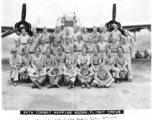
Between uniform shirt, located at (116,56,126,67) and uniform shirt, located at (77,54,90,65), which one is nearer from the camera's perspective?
uniform shirt, located at (77,54,90,65)

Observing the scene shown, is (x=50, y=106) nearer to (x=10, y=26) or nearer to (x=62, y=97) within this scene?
(x=62, y=97)

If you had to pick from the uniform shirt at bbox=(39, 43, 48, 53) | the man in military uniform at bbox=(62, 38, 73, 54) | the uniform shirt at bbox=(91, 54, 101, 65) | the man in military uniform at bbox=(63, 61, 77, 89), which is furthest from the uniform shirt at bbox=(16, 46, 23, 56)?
the uniform shirt at bbox=(91, 54, 101, 65)

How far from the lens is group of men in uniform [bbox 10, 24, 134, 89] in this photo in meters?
6.49

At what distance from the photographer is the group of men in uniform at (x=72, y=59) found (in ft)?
21.3

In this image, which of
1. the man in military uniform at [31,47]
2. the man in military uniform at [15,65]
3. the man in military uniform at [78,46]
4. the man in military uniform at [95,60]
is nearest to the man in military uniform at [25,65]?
the man in military uniform at [15,65]

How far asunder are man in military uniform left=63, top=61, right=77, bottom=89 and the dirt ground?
25 centimetres

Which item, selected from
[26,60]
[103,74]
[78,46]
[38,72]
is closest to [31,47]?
[26,60]

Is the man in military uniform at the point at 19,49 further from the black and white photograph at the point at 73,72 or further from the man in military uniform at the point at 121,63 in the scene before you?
the man in military uniform at the point at 121,63

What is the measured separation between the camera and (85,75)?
6.54 meters

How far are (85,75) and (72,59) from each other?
905 mm

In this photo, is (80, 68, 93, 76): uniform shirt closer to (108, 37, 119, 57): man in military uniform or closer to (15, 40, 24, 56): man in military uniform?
(108, 37, 119, 57): man in military uniform

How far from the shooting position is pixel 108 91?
19.8ft

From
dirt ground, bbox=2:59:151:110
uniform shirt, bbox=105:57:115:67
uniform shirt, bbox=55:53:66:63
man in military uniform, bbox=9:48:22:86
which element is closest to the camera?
dirt ground, bbox=2:59:151:110

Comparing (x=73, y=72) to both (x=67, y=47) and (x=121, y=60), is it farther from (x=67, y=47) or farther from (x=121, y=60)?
(x=121, y=60)
